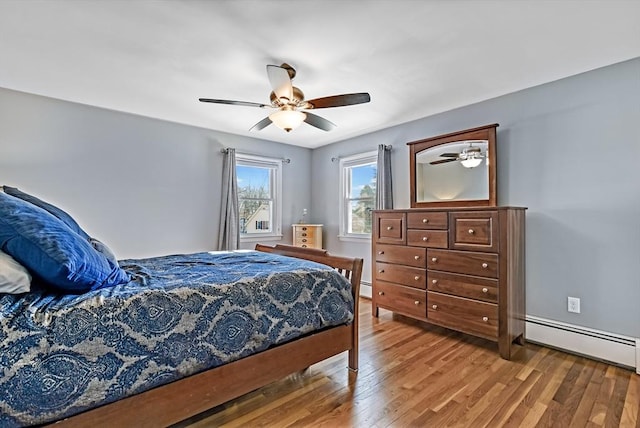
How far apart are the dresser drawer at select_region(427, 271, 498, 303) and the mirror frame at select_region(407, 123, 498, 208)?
829 mm

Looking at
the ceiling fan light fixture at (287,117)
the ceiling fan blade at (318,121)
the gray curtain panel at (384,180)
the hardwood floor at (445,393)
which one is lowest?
the hardwood floor at (445,393)

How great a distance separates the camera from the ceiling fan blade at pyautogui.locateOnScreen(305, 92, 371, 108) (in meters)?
2.39

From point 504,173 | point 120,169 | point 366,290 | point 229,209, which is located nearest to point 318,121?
point 504,173

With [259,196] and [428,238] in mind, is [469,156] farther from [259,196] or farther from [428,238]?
[259,196]

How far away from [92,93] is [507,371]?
445 cm

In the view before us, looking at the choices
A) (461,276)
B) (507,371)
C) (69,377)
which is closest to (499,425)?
(507,371)

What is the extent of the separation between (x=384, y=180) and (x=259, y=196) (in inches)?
78.0

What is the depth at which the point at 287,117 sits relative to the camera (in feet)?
8.60

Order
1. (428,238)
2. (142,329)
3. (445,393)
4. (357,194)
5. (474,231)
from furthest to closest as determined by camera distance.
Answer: (357,194) < (428,238) < (474,231) < (445,393) < (142,329)

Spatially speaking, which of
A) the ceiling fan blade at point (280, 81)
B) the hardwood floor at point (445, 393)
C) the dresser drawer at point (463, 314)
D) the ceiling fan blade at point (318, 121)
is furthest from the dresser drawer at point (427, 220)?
the ceiling fan blade at point (280, 81)

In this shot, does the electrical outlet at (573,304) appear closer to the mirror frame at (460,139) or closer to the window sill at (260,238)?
the mirror frame at (460,139)

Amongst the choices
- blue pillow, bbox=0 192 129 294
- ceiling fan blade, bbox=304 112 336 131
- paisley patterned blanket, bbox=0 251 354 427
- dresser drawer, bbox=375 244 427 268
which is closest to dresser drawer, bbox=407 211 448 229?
dresser drawer, bbox=375 244 427 268

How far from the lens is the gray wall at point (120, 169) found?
313 centimetres

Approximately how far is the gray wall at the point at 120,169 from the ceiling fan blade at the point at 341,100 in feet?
7.58
